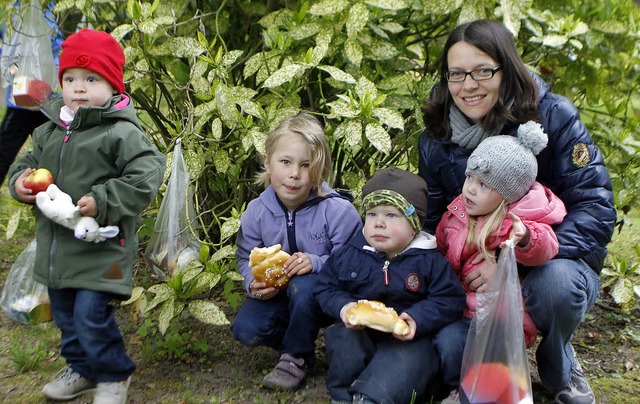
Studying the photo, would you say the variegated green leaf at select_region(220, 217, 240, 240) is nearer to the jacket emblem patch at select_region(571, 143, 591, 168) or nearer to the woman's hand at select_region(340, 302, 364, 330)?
the woman's hand at select_region(340, 302, 364, 330)

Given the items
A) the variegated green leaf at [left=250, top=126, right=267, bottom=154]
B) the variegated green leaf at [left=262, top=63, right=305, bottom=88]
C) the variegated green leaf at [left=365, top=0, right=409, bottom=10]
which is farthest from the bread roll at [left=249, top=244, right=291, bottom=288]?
the variegated green leaf at [left=365, top=0, right=409, bottom=10]

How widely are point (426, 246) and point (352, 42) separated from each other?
37.1 inches

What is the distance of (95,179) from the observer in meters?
2.77

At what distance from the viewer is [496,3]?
3.49 meters

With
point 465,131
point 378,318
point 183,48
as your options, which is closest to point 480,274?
point 378,318

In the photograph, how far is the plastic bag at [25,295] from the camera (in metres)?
3.59

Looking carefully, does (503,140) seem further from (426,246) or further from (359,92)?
(359,92)

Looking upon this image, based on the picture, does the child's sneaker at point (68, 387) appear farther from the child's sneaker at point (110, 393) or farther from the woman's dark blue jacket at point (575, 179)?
the woman's dark blue jacket at point (575, 179)

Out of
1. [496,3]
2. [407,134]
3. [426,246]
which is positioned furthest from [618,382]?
[496,3]

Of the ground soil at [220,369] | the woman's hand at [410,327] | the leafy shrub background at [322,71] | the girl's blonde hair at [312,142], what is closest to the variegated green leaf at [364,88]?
the leafy shrub background at [322,71]

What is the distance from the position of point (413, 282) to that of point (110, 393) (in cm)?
118

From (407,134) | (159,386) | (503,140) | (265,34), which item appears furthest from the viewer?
(407,134)

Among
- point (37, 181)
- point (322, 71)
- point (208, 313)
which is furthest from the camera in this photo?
point (322, 71)

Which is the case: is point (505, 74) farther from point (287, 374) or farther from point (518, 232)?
point (287, 374)
